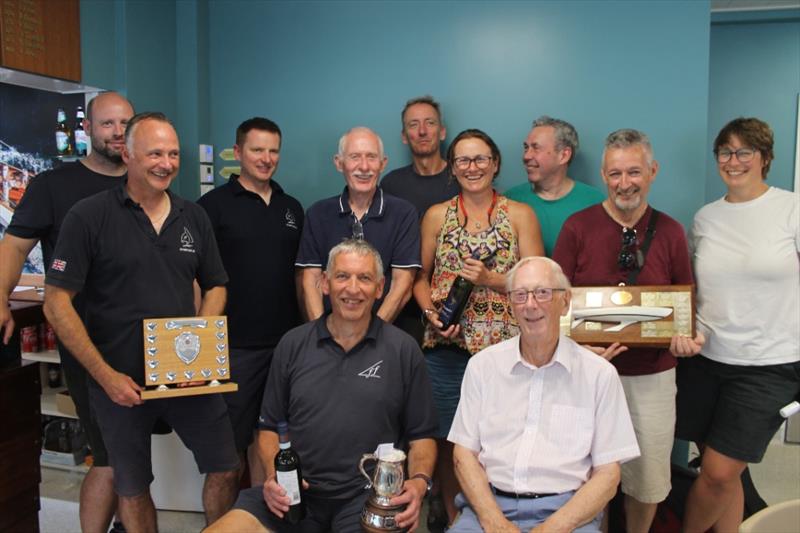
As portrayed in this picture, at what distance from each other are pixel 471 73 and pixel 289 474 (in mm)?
2480

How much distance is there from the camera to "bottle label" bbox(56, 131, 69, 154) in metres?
3.53

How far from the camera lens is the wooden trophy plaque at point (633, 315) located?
2213 mm

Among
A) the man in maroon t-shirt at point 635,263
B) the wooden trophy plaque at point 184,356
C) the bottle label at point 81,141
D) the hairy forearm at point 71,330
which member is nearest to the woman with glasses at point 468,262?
the man in maroon t-shirt at point 635,263

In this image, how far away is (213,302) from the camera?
98.3 inches

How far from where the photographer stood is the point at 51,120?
3545 mm

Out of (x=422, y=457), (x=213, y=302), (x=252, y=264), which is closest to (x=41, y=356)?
(x=252, y=264)

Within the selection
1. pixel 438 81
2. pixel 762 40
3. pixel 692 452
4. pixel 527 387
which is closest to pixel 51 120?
pixel 438 81

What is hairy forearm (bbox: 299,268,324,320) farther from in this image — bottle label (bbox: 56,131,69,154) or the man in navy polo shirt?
bottle label (bbox: 56,131,69,154)

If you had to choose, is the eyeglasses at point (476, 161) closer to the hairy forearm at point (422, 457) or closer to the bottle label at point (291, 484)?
the hairy forearm at point (422, 457)

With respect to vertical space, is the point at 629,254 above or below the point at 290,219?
below

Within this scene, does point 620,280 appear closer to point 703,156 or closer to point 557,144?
point 557,144

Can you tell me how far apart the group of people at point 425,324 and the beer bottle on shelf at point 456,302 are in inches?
2.0

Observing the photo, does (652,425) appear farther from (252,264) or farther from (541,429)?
(252,264)

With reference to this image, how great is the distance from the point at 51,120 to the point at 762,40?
16.6ft
